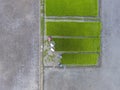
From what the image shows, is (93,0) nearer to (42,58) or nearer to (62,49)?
(62,49)

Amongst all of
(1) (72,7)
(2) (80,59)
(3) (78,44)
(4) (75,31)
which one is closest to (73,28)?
(4) (75,31)

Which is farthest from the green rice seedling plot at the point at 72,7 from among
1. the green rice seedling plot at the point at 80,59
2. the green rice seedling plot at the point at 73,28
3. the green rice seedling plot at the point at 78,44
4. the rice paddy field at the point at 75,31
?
the green rice seedling plot at the point at 80,59

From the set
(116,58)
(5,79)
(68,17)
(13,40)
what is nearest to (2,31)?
(13,40)

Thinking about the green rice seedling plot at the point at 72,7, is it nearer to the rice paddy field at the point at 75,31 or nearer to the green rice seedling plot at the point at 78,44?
the rice paddy field at the point at 75,31

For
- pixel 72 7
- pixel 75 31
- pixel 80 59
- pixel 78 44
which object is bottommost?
pixel 80 59

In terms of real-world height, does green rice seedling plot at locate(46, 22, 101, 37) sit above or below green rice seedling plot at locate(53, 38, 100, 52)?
above

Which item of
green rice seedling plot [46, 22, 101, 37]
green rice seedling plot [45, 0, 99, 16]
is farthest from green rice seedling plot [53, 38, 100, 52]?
green rice seedling plot [45, 0, 99, 16]

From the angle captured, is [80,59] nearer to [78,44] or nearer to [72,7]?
[78,44]

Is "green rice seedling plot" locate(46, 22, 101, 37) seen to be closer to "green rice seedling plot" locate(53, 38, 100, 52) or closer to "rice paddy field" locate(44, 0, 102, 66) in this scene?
"rice paddy field" locate(44, 0, 102, 66)
